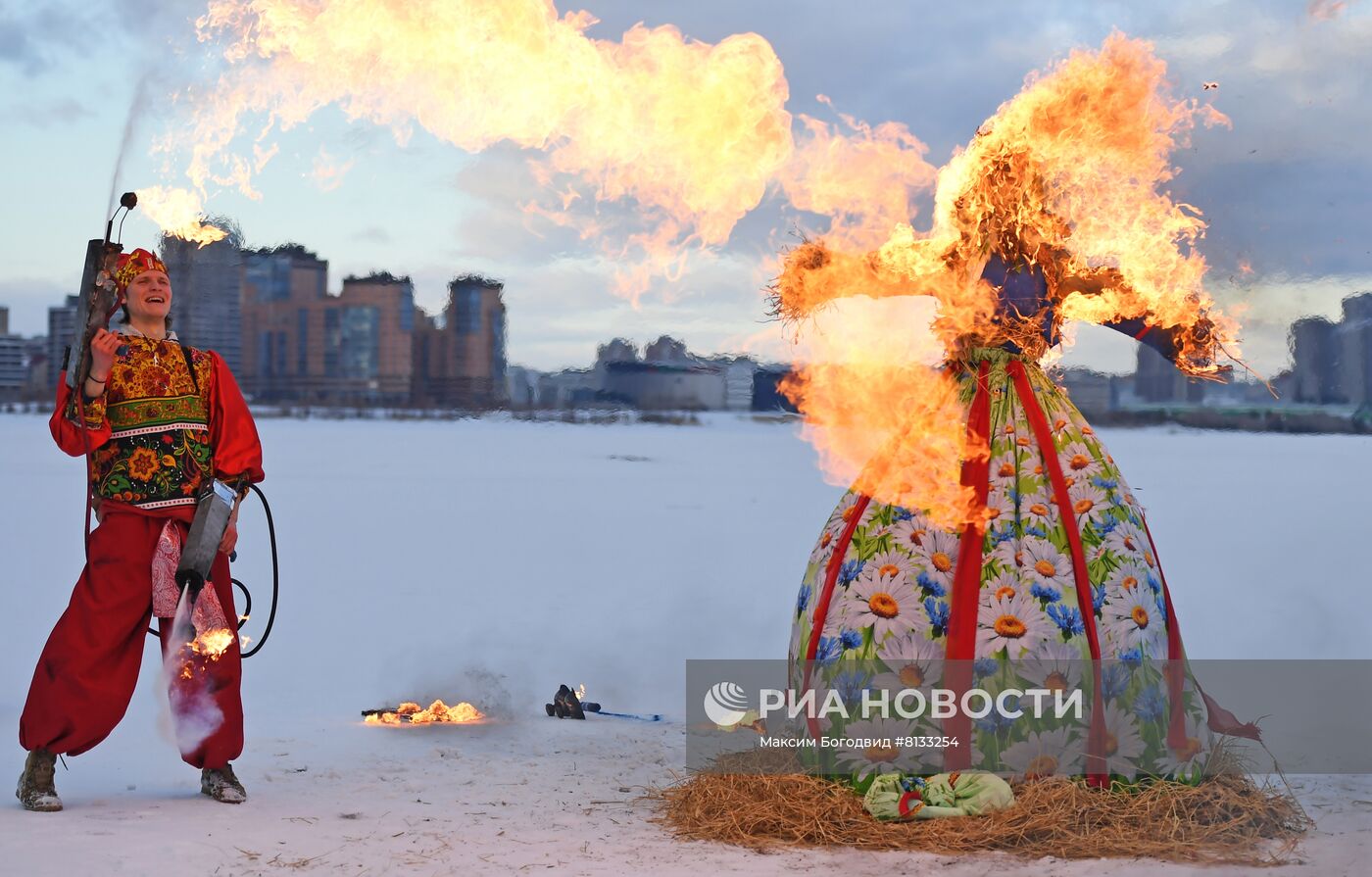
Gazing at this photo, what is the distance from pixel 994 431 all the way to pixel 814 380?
81cm

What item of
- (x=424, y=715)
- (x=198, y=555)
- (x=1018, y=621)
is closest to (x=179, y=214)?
(x=198, y=555)

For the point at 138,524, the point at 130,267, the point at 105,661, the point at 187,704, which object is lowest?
the point at 187,704

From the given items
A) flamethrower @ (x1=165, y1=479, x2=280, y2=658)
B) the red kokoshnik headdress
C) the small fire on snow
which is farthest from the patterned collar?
the small fire on snow

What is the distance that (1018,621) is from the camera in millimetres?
5438

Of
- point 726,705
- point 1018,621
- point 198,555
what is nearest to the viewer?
point 1018,621

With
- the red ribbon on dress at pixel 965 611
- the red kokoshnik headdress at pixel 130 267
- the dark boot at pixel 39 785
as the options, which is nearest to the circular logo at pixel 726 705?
the red ribbon on dress at pixel 965 611

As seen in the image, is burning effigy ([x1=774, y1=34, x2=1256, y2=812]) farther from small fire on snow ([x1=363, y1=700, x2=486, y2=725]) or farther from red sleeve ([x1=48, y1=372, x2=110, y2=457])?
red sleeve ([x1=48, y1=372, x2=110, y2=457])

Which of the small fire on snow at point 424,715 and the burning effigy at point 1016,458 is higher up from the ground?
the burning effigy at point 1016,458

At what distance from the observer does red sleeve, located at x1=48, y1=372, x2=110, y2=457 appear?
573 centimetres

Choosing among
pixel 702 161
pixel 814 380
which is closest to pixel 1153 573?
pixel 814 380

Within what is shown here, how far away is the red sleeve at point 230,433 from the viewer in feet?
19.6

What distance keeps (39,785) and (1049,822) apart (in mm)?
3766

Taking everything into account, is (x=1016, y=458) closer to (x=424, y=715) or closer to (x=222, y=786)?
(x=222, y=786)

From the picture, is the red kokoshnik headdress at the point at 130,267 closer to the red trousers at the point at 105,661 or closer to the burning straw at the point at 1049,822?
the red trousers at the point at 105,661
